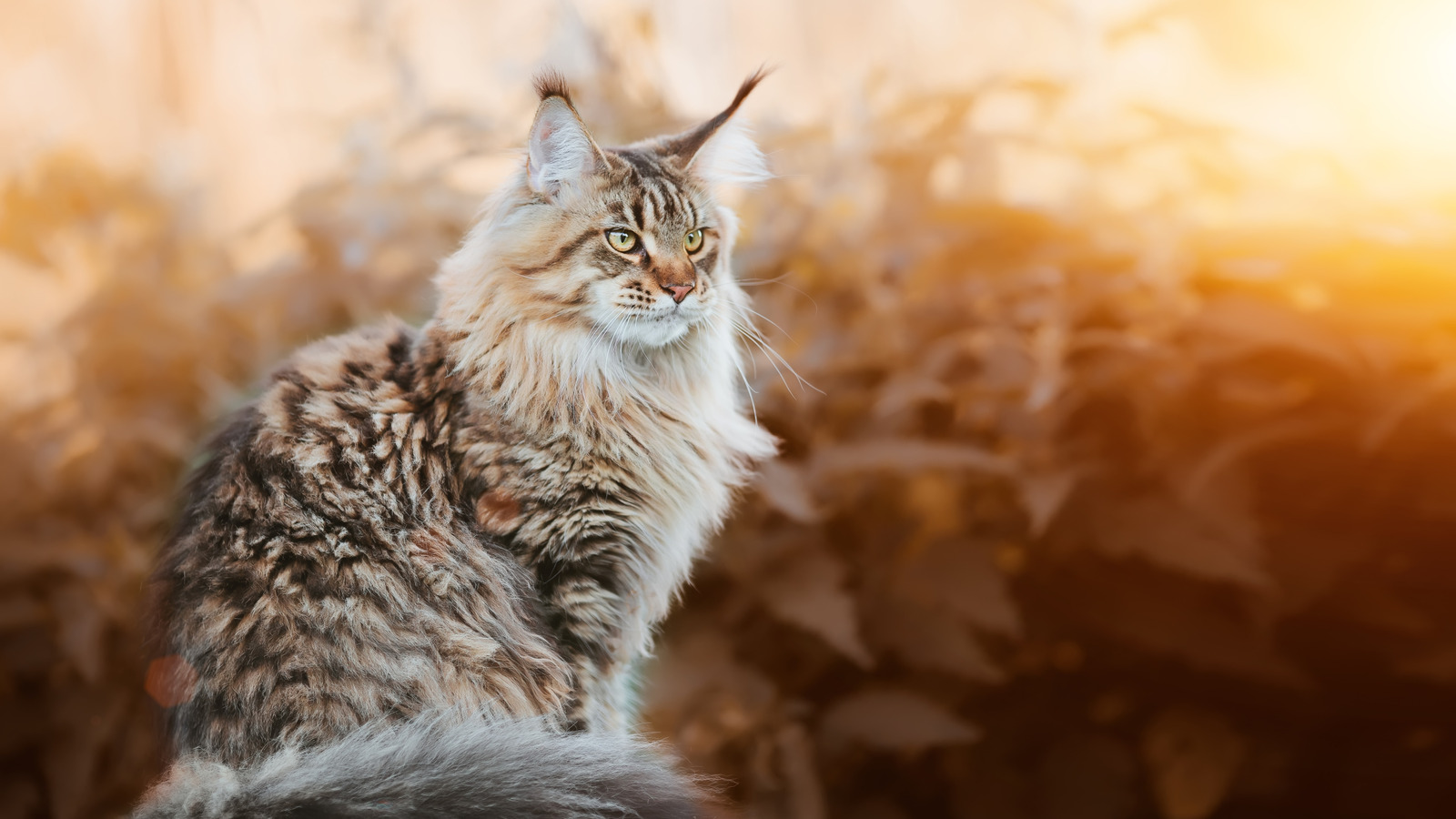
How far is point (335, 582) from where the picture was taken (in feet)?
2.80

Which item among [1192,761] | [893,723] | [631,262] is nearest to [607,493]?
[631,262]

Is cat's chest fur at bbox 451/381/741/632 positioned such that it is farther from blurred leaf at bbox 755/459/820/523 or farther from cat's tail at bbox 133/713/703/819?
cat's tail at bbox 133/713/703/819

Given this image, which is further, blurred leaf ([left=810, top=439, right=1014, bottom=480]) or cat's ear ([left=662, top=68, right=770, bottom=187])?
blurred leaf ([left=810, top=439, right=1014, bottom=480])

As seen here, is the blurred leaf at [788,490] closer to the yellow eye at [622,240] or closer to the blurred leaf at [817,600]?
the blurred leaf at [817,600]

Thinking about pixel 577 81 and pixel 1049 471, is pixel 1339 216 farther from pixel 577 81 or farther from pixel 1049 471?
pixel 577 81

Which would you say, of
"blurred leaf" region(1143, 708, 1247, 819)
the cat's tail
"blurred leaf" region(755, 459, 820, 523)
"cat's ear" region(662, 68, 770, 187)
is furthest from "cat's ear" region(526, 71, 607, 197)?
"blurred leaf" region(1143, 708, 1247, 819)

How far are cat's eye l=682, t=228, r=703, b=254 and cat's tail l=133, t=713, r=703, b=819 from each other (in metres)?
0.53

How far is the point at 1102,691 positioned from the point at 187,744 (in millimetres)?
1076

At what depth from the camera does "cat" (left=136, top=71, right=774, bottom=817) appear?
0.79m

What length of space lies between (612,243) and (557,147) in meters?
0.11

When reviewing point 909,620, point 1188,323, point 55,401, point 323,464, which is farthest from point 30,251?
point 1188,323

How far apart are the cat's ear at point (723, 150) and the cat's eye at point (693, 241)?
80 mm

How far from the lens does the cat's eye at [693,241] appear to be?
1030 mm

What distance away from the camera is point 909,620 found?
3.99ft
